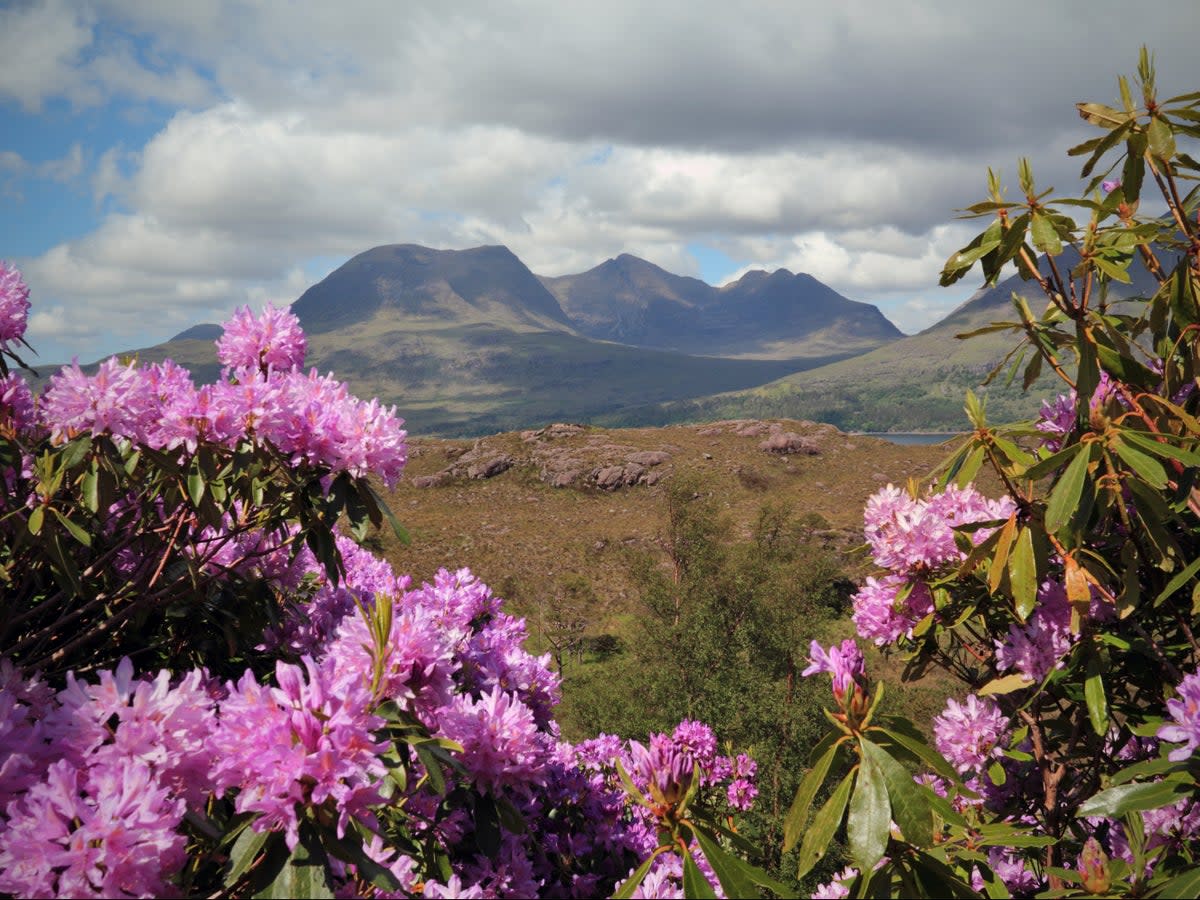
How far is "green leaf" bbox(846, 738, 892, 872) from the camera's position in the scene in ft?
4.95

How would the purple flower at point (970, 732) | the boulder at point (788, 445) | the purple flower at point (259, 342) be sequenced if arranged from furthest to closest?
1. the boulder at point (788, 445)
2. the purple flower at point (970, 732)
3. the purple flower at point (259, 342)

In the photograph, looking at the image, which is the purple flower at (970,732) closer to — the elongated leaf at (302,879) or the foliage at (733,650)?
the elongated leaf at (302,879)

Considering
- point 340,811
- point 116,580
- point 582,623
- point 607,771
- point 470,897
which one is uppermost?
point 116,580

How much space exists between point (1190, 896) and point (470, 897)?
1684 mm

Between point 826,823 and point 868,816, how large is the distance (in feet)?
0.47

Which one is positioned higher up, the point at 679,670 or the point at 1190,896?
the point at 1190,896

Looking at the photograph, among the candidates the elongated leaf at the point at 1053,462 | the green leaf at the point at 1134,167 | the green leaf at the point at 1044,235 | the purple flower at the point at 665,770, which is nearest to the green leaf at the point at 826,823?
the purple flower at the point at 665,770

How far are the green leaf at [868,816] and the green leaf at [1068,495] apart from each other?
101 cm

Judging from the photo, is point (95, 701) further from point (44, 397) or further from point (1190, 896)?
Answer: point (1190, 896)

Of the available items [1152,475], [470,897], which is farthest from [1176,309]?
[470,897]

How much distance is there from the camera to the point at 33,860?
1.40 m

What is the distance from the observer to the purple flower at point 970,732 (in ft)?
11.1

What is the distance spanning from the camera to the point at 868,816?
1.56 m

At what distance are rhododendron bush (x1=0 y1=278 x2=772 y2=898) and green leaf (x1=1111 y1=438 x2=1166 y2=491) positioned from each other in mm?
1584
